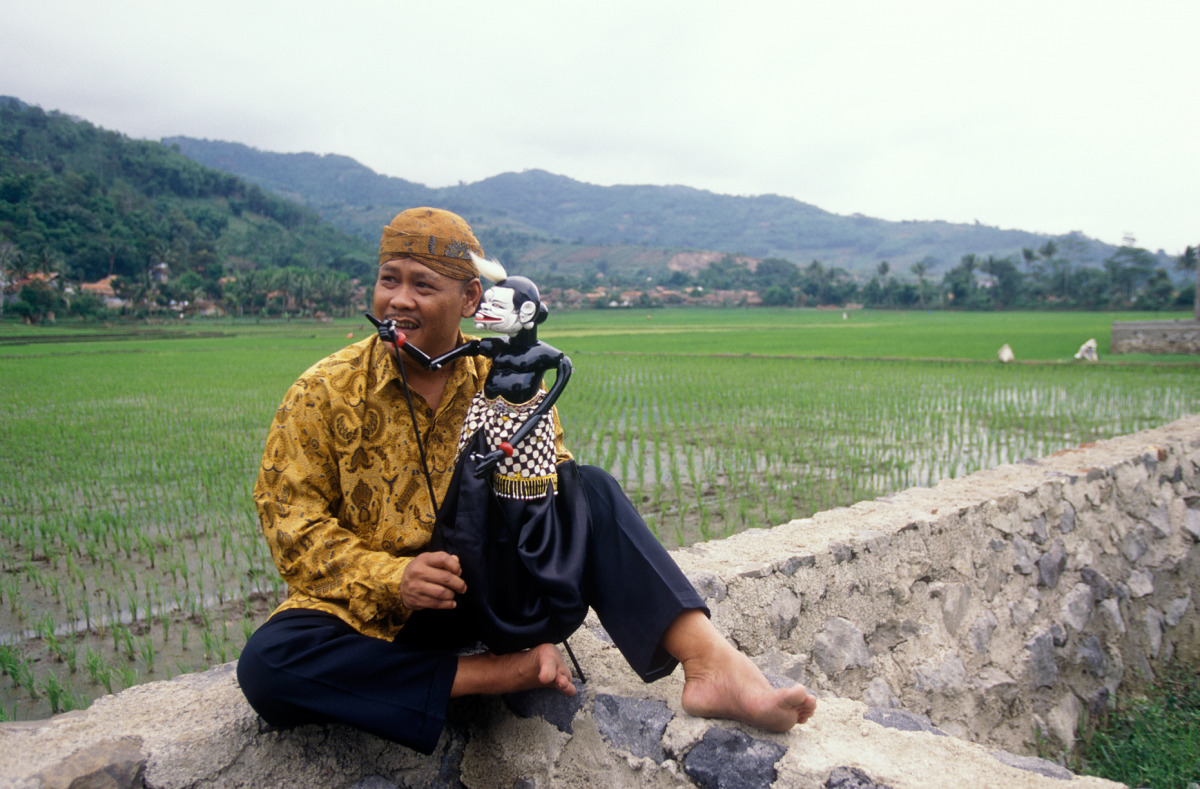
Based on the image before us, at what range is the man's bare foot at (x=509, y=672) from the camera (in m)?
1.63

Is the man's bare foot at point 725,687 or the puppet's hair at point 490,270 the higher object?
the puppet's hair at point 490,270

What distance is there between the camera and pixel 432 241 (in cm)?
172

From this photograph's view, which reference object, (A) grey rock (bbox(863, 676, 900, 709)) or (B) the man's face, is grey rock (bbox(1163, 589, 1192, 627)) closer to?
(A) grey rock (bbox(863, 676, 900, 709))

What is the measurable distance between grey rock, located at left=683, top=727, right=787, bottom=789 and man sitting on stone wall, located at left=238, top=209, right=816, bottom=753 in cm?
4

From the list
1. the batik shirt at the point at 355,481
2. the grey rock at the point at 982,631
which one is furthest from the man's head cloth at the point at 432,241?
the grey rock at the point at 982,631

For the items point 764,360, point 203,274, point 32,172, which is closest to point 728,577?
point 764,360

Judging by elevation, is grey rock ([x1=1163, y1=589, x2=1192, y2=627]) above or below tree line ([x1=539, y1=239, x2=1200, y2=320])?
below

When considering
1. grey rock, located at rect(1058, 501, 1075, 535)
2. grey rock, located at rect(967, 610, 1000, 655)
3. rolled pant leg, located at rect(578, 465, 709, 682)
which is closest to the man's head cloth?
rolled pant leg, located at rect(578, 465, 709, 682)

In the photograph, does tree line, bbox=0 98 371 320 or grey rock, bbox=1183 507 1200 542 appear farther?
tree line, bbox=0 98 371 320

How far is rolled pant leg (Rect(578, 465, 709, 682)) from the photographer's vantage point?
1666 millimetres

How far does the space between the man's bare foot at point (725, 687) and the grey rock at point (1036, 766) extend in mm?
401

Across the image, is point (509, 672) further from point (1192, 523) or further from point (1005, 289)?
point (1005, 289)

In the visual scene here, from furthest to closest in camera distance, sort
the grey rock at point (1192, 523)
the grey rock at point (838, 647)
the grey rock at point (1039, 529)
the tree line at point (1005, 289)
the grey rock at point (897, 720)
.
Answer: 1. the tree line at point (1005, 289)
2. the grey rock at point (1192, 523)
3. the grey rock at point (1039, 529)
4. the grey rock at point (838, 647)
5. the grey rock at point (897, 720)

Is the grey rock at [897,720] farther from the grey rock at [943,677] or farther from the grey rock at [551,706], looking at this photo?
the grey rock at [943,677]
